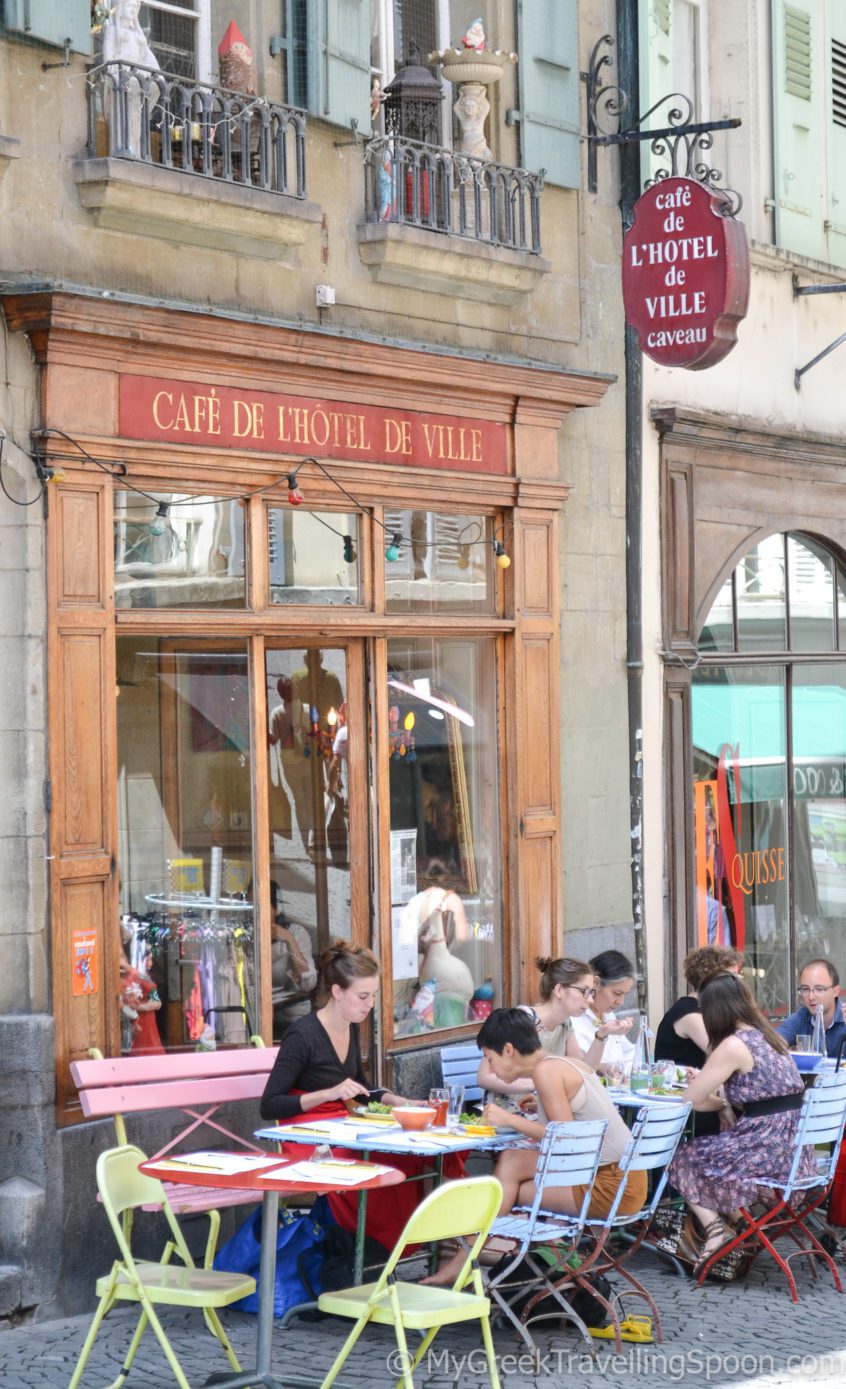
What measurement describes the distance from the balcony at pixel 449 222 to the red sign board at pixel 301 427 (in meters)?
0.69

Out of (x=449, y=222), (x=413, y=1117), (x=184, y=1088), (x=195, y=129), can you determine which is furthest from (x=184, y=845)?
(x=449, y=222)

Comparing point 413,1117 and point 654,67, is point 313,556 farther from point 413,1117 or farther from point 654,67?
point 654,67

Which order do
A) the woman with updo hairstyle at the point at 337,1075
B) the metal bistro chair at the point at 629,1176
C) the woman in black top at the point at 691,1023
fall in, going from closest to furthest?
1. the metal bistro chair at the point at 629,1176
2. the woman with updo hairstyle at the point at 337,1075
3. the woman in black top at the point at 691,1023

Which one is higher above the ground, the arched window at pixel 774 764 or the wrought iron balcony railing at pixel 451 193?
the wrought iron balcony railing at pixel 451 193

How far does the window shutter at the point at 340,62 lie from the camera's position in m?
9.52

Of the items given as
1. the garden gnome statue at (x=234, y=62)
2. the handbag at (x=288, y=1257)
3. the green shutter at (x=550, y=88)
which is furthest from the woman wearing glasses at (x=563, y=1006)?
the green shutter at (x=550, y=88)

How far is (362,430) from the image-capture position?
9.80 meters

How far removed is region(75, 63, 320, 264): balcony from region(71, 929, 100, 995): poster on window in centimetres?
291

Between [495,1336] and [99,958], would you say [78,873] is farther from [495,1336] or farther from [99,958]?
[495,1336]

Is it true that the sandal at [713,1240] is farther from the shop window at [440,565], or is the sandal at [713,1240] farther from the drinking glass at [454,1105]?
the shop window at [440,565]

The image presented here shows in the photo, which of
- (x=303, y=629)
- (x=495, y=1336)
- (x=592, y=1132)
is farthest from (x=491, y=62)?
(x=495, y=1336)

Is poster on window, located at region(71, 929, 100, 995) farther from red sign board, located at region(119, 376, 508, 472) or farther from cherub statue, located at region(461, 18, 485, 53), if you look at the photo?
cherub statue, located at region(461, 18, 485, 53)

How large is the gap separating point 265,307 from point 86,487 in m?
1.43

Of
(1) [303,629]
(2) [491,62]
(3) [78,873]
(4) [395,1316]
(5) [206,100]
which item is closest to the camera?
(4) [395,1316]
